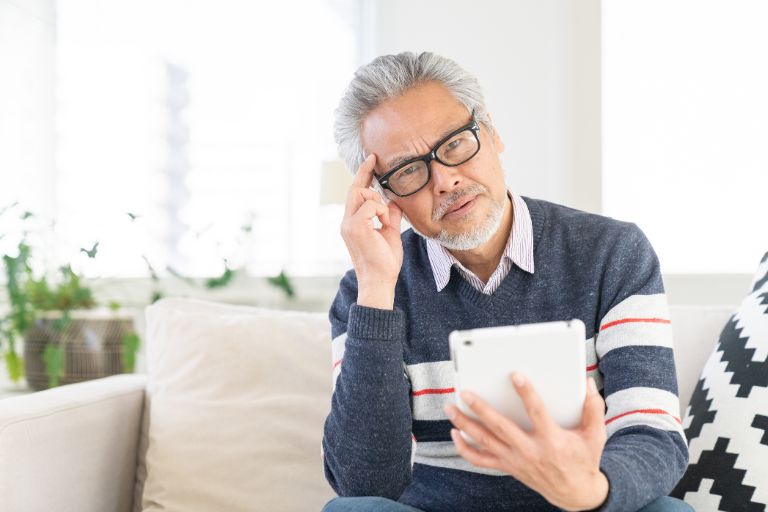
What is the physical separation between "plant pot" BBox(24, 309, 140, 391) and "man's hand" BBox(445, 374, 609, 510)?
2207mm

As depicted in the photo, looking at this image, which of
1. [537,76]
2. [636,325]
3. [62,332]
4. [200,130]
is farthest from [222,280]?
[636,325]

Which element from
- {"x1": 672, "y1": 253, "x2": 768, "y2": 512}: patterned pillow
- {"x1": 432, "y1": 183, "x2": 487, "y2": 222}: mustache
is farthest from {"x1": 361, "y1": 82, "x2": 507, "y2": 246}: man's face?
{"x1": 672, "y1": 253, "x2": 768, "y2": 512}: patterned pillow

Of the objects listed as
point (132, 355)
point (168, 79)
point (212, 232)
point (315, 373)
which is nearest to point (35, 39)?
point (168, 79)

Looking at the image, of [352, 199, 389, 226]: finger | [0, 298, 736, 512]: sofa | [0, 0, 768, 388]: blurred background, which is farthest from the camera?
[0, 0, 768, 388]: blurred background

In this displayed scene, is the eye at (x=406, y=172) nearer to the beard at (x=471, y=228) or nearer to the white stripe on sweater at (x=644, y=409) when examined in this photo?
the beard at (x=471, y=228)

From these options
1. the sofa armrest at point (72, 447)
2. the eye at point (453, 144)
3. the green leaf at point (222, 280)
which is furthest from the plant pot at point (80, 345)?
the eye at point (453, 144)

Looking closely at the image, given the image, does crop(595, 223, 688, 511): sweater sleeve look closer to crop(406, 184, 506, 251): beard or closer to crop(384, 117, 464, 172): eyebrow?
crop(406, 184, 506, 251): beard

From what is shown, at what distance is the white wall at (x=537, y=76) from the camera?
288 cm

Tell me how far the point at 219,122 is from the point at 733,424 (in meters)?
2.83

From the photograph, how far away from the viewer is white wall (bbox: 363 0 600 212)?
113 inches

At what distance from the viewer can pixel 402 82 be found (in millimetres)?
1328

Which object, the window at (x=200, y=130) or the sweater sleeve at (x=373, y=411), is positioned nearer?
the sweater sleeve at (x=373, y=411)

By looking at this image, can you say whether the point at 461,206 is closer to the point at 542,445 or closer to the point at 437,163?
the point at 437,163

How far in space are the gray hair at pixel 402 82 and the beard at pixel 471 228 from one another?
157 mm
